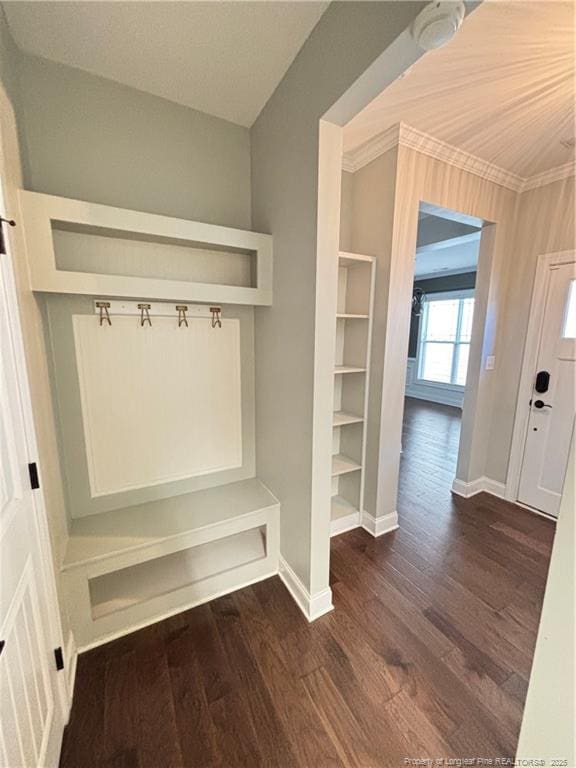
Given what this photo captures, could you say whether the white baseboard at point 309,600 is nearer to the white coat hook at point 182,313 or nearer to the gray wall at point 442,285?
the white coat hook at point 182,313

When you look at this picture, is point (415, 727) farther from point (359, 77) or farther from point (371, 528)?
point (359, 77)

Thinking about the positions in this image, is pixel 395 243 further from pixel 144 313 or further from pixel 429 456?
pixel 429 456

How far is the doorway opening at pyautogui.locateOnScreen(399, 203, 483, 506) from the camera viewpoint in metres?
3.59

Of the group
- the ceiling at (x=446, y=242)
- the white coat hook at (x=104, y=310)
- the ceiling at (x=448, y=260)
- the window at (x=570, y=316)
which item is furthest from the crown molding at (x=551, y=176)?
the white coat hook at (x=104, y=310)

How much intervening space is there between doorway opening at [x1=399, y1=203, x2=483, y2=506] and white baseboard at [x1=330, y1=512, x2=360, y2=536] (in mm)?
735

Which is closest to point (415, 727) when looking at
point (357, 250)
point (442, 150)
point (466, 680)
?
point (466, 680)

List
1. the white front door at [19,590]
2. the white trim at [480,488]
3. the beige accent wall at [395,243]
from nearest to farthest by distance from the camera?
the white front door at [19,590], the beige accent wall at [395,243], the white trim at [480,488]

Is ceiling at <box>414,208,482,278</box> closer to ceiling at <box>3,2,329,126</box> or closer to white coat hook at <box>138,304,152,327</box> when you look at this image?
ceiling at <box>3,2,329,126</box>

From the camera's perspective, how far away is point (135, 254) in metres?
1.73

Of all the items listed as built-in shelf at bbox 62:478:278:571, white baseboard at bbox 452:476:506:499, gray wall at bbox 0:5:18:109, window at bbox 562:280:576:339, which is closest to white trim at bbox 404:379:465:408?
white baseboard at bbox 452:476:506:499

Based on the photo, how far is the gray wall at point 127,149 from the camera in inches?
57.7

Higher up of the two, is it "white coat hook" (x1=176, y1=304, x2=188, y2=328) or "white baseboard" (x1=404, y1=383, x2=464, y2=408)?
"white coat hook" (x1=176, y1=304, x2=188, y2=328)

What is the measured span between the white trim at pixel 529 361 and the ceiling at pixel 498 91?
73 cm

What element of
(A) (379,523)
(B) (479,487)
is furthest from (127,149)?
(B) (479,487)
